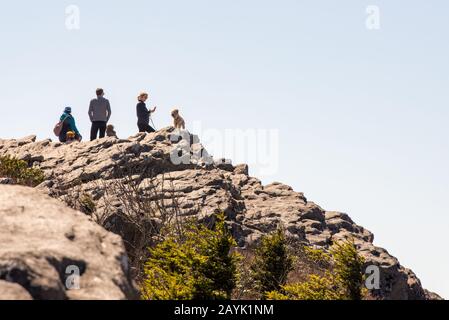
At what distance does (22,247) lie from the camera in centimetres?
749

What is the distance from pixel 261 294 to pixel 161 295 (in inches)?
297

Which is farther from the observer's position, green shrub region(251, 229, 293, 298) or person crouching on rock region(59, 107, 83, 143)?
person crouching on rock region(59, 107, 83, 143)

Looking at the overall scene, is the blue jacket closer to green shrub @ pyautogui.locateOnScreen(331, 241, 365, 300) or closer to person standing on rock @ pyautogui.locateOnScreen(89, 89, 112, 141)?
person standing on rock @ pyautogui.locateOnScreen(89, 89, 112, 141)

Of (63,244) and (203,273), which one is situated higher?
(63,244)

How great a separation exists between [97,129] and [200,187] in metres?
6.09

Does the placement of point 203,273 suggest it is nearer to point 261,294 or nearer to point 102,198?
point 261,294

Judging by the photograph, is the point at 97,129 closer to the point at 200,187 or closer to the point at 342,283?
the point at 200,187

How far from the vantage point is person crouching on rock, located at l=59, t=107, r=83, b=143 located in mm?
34375

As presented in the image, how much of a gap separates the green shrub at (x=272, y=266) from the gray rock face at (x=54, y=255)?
46.7 feet

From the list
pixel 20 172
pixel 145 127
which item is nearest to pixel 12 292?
pixel 20 172

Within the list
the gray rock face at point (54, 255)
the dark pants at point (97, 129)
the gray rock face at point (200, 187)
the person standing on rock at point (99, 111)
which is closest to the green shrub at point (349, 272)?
the gray rock face at point (54, 255)

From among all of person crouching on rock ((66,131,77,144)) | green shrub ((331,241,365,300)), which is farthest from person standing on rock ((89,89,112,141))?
green shrub ((331,241,365,300))

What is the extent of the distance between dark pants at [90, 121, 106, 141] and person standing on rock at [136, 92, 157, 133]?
1658mm
